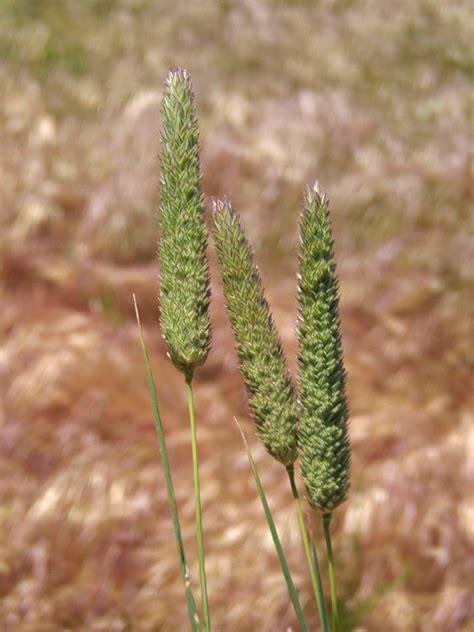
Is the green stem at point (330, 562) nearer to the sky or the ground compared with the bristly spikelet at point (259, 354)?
nearer to the ground

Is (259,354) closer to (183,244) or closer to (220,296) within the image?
(183,244)

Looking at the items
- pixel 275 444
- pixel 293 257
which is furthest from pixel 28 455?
pixel 275 444

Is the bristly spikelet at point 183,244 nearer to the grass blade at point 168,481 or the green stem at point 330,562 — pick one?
the grass blade at point 168,481

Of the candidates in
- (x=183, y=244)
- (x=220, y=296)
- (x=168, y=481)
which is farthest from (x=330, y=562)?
(x=220, y=296)

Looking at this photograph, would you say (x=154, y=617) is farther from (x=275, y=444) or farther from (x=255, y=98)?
(x=255, y=98)

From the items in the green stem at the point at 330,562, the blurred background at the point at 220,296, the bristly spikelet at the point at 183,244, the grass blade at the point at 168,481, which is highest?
the blurred background at the point at 220,296

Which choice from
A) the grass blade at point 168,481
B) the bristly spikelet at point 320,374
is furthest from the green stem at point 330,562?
the grass blade at point 168,481

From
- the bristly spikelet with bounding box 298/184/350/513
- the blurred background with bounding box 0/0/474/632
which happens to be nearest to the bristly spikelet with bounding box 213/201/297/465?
the bristly spikelet with bounding box 298/184/350/513

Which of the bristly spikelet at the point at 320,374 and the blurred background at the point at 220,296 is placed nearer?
the bristly spikelet at the point at 320,374
